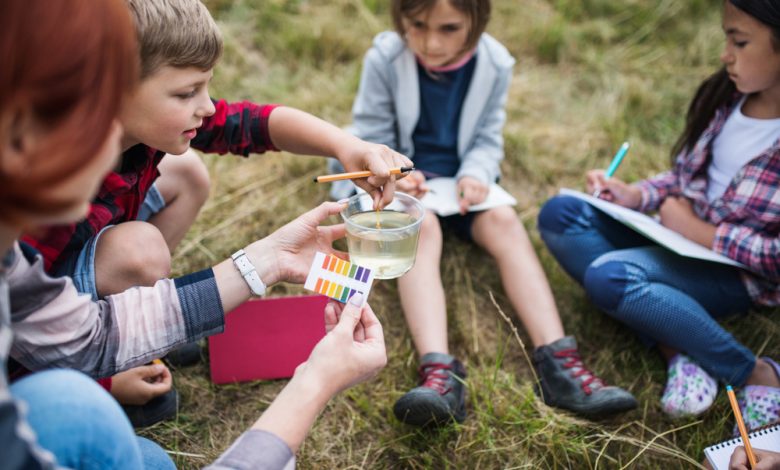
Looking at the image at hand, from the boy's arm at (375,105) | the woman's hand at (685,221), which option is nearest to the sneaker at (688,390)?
the woman's hand at (685,221)

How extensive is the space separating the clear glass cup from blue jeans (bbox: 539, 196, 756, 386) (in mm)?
711

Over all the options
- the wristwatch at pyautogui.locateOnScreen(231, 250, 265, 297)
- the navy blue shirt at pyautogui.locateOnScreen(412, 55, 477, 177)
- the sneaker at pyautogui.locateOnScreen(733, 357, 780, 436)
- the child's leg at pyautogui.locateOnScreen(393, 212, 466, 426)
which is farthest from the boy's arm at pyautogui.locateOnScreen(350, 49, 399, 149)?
the sneaker at pyautogui.locateOnScreen(733, 357, 780, 436)

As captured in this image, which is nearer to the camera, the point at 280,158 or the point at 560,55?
the point at 280,158

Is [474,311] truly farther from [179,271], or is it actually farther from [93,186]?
[93,186]

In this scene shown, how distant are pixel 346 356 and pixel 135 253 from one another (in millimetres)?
548

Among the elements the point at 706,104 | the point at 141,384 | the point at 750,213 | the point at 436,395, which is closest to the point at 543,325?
the point at 436,395

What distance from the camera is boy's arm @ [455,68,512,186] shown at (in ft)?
7.30

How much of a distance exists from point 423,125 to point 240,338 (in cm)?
102

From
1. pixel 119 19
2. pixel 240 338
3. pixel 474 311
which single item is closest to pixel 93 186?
pixel 119 19

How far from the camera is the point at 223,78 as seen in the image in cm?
299

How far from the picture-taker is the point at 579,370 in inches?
71.1

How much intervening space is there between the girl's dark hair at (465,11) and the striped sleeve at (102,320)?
3.85 feet

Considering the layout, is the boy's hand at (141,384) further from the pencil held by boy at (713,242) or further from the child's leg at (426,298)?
the pencil held by boy at (713,242)

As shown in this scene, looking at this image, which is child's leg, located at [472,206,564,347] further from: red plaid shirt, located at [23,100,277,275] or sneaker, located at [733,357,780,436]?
red plaid shirt, located at [23,100,277,275]
